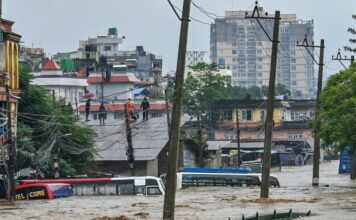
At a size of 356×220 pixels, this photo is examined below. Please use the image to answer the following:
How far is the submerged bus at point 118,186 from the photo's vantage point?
59188mm

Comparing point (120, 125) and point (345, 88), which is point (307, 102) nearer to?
point (120, 125)

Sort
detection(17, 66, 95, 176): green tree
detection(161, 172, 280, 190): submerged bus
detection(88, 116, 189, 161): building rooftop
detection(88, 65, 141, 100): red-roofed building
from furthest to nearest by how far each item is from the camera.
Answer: detection(88, 65, 141, 100): red-roofed building
detection(88, 116, 189, 161): building rooftop
detection(17, 66, 95, 176): green tree
detection(161, 172, 280, 190): submerged bus

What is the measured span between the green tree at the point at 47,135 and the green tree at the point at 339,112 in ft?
62.8

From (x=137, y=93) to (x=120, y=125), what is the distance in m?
57.6

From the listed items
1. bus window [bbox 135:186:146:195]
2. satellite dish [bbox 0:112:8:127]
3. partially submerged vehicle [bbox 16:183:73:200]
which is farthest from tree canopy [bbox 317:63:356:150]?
satellite dish [bbox 0:112:8:127]

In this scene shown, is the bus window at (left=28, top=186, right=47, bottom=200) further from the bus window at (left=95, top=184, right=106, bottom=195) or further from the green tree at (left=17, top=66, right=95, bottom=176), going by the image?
the green tree at (left=17, top=66, right=95, bottom=176)

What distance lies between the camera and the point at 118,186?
198 feet

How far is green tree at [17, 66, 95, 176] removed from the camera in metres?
69.4

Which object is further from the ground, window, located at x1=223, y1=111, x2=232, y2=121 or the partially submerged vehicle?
the partially submerged vehicle

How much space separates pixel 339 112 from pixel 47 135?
78.7ft

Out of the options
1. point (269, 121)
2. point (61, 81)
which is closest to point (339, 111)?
point (269, 121)

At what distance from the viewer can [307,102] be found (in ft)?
551

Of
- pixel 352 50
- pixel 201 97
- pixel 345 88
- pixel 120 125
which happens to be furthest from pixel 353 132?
pixel 201 97

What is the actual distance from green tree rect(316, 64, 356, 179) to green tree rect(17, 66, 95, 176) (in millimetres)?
19130
